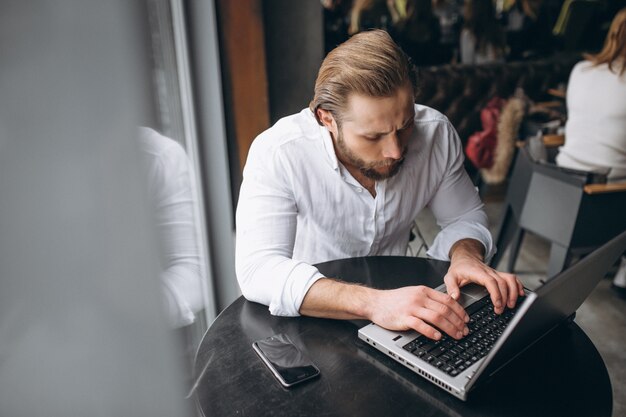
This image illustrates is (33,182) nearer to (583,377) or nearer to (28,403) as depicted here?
(28,403)

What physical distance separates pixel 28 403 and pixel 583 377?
0.84 metres

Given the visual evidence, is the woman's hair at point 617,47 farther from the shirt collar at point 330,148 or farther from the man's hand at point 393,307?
the man's hand at point 393,307

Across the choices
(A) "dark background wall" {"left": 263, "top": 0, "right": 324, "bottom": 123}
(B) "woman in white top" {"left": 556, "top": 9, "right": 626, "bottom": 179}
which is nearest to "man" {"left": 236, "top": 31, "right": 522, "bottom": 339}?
→ (A) "dark background wall" {"left": 263, "top": 0, "right": 324, "bottom": 123}

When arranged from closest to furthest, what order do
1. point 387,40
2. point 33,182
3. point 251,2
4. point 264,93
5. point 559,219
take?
point 33,182 → point 387,40 → point 251,2 → point 264,93 → point 559,219

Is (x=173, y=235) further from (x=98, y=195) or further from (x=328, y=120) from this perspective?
(x=328, y=120)

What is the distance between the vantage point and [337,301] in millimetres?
944

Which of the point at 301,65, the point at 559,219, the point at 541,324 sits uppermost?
the point at 301,65

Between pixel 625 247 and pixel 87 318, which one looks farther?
pixel 625 247

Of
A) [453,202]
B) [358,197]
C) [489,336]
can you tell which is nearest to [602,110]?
[453,202]

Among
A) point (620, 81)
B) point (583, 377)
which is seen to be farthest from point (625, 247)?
point (620, 81)

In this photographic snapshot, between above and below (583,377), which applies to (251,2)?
above

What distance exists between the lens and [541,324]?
2.54 ft

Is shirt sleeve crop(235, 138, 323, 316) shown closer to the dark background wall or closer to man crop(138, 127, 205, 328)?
man crop(138, 127, 205, 328)

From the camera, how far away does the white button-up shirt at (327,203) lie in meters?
1.12
